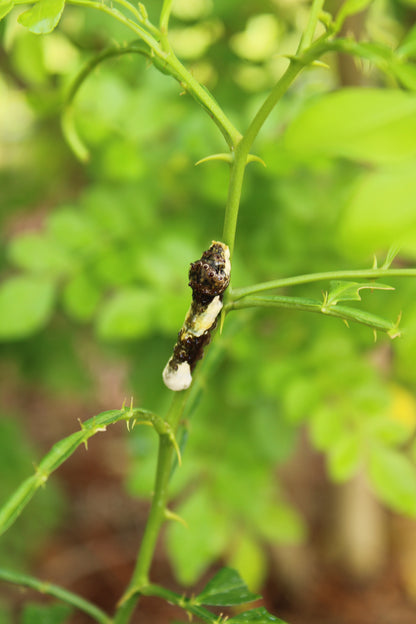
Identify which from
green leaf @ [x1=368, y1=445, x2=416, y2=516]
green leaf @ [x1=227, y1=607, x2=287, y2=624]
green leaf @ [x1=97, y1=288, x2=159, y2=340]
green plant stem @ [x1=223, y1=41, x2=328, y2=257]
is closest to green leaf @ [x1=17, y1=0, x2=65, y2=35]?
green plant stem @ [x1=223, y1=41, x2=328, y2=257]

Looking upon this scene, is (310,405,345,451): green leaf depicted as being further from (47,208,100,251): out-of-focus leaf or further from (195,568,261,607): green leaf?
(47,208,100,251): out-of-focus leaf

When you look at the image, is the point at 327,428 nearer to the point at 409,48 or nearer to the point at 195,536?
the point at 195,536

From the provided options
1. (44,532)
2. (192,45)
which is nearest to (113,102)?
(192,45)

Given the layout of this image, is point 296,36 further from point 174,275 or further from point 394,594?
point 394,594

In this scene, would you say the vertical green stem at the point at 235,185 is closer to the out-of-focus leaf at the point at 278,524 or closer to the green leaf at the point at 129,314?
→ the green leaf at the point at 129,314

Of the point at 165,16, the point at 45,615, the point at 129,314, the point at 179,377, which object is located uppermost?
the point at 129,314

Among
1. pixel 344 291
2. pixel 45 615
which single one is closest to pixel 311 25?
pixel 344 291
